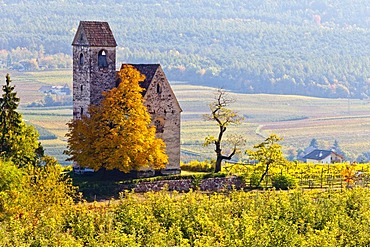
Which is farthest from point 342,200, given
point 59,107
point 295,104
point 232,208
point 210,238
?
point 295,104

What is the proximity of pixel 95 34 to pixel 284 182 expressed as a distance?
1439cm

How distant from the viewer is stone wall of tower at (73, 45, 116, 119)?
2174 inches

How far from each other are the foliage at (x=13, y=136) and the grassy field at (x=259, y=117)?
49.7 metres

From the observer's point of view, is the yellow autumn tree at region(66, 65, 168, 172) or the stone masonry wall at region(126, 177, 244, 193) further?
the stone masonry wall at region(126, 177, 244, 193)

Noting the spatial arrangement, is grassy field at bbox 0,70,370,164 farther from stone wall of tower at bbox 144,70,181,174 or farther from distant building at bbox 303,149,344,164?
stone wall of tower at bbox 144,70,181,174

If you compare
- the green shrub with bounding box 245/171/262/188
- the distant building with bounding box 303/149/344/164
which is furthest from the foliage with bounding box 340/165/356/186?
the distant building with bounding box 303/149/344/164

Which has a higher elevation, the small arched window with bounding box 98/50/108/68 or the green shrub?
the small arched window with bounding box 98/50/108/68

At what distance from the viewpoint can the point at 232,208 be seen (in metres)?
44.9

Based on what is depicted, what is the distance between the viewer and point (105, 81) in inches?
2189

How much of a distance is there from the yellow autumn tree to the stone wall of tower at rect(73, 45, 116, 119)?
1402 millimetres

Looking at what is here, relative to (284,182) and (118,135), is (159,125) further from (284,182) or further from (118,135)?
(284,182)

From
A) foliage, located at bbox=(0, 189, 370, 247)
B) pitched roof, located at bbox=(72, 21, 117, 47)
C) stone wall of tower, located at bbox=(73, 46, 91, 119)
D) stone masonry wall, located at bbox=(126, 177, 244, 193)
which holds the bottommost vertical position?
foliage, located at bbox=(0, 189, 370, 247)

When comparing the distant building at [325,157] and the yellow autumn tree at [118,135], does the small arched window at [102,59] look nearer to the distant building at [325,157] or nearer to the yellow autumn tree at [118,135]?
the yellow autumn tree at [118,135]

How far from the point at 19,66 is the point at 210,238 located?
15027cm
